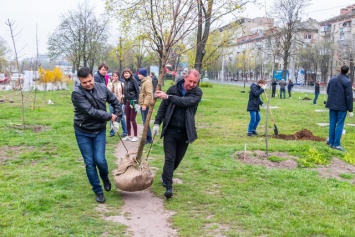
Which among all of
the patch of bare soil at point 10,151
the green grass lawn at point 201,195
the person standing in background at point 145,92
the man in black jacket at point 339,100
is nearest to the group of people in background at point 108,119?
the green grass lawn at point 201,195

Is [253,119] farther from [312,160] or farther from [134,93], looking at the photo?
[134,93]

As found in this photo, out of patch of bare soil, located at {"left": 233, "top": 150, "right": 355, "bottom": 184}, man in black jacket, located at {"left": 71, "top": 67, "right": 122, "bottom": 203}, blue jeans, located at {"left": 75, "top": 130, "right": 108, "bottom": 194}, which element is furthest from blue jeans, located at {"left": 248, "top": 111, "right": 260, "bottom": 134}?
blue jeans, located at {"left": 75, "top": 130, "right": 108, "bottom": 194}

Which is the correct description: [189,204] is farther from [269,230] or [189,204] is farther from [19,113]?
[19,113]

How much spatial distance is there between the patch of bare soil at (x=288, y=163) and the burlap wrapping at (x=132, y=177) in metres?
2.98

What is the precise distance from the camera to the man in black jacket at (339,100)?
30.3 feet

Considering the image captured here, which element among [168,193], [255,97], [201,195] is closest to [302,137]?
[255,97]

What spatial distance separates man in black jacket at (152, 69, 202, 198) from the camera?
5.38 meters

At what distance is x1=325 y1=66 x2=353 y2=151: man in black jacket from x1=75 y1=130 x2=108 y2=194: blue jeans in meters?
6.22

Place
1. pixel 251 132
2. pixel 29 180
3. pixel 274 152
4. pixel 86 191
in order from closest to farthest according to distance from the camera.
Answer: pixel 86 191 → pixel 29 180 → pixel 274 152 → pixel 251 132

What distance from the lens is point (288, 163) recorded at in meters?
7.92

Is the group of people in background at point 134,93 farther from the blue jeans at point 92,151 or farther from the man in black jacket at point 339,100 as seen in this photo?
the man in black jacket at point 339,100

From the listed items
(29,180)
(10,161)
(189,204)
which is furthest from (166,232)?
(10,161)

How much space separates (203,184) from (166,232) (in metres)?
1.98

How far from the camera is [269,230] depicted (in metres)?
4.38
